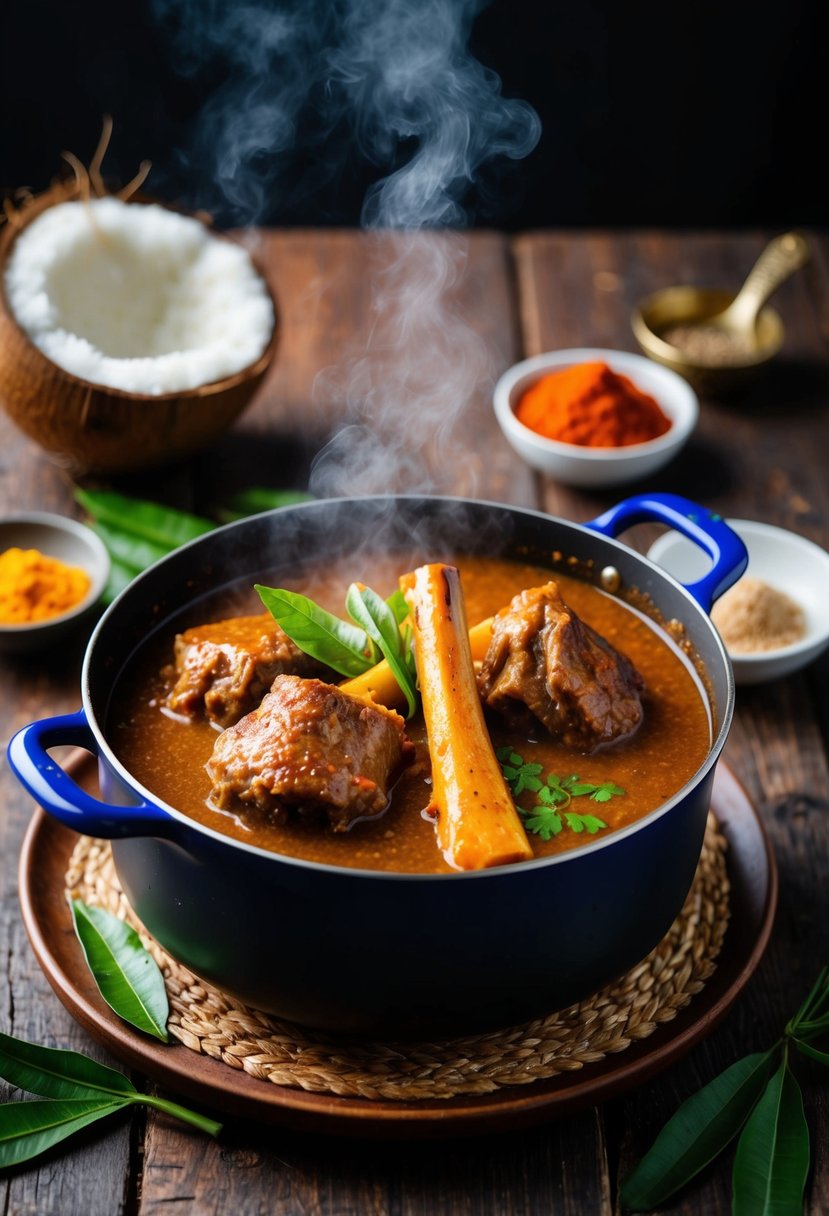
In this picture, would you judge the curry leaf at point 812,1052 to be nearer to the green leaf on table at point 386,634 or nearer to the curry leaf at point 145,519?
the green leaf on table at point 386,634

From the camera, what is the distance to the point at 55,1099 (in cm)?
209

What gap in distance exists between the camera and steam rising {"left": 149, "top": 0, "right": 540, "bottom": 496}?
3.81 m

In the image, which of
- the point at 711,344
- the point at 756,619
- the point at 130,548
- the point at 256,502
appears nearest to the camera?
the point at 756,619

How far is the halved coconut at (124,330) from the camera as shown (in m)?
3.40

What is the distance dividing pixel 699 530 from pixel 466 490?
4.13ft

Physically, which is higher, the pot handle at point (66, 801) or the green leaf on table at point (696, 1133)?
the pot handle at point (66, 801)

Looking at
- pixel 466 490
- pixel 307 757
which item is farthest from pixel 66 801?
pixel 466 490

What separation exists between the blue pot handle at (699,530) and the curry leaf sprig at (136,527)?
1.17m

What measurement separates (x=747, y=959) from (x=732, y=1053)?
16 centimetres

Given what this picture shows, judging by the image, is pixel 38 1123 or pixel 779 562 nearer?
pixel 38 1123

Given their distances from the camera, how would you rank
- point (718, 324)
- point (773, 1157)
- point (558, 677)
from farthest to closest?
point (718, 324)
point (558, 677)
point (773, 1157)

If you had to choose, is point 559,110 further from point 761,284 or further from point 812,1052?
point 812,1052

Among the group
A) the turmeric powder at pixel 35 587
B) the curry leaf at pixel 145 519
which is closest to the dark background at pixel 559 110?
the curry leaf at pixel 145 519

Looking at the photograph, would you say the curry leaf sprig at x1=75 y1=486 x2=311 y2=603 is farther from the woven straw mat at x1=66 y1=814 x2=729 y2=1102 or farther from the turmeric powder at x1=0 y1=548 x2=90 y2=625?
the woven straw mat at x1=66 y1=814 x2=729 y2=1102
